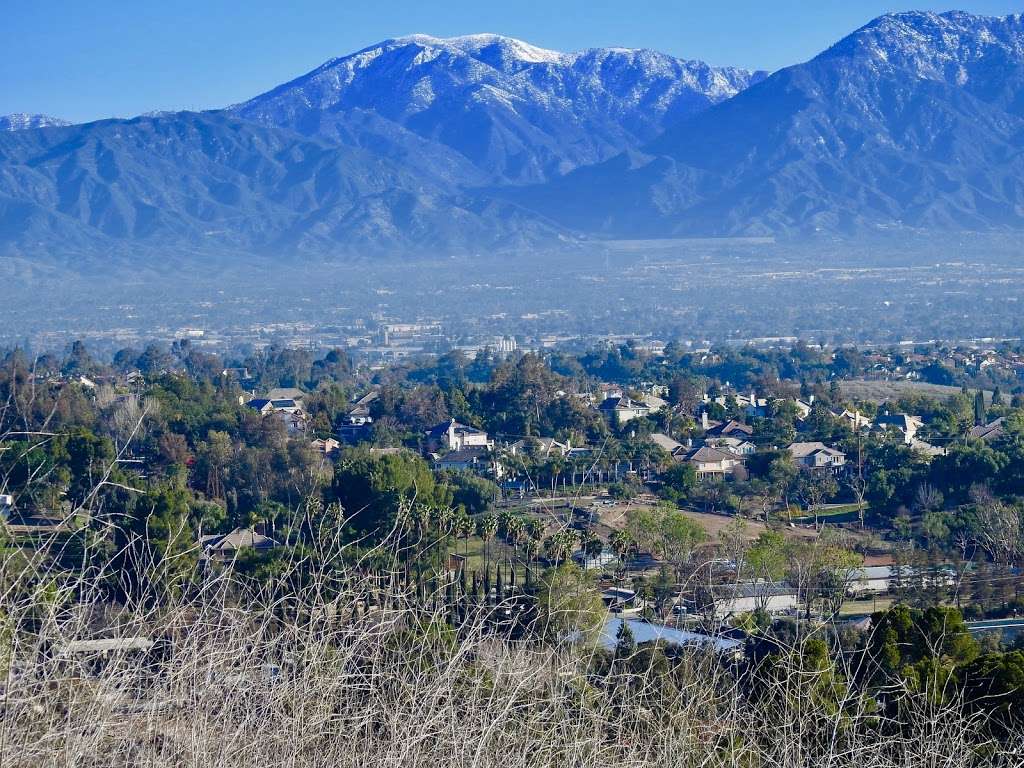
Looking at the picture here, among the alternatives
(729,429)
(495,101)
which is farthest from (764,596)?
(495,101)

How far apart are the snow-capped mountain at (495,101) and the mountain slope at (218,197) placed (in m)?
Answer: 13.2

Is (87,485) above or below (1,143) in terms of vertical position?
below

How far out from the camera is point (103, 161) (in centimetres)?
13200

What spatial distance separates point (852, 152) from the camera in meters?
129

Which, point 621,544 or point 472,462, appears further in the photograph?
point 472,462

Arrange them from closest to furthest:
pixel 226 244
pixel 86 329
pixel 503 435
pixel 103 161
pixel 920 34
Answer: pixel 503 435, pixel 86 329, pixel 226 244, pixel 103 161, pixel 920 34

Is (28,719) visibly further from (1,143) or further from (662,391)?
(1,143)

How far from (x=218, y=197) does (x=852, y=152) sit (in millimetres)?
51565

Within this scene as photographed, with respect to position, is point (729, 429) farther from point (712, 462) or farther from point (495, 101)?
point (495, 101)

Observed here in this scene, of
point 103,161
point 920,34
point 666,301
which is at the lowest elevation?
point 666,301

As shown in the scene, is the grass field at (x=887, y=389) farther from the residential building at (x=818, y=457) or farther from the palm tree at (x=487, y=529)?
the palm tree at (x=487, y=529)

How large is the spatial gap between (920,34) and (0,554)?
14475 centimetres

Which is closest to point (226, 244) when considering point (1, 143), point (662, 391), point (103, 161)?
point (103, 161)

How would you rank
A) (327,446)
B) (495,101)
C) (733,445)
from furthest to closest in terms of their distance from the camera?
(495,101) < (733,445) < (327,446)
